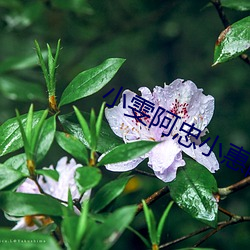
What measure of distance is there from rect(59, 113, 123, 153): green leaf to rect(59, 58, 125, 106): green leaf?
0.13ft

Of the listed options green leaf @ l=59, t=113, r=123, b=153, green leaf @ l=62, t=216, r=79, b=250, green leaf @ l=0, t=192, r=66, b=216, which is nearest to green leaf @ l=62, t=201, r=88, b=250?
green leaf @ l=62, t=216, r=79, b=250

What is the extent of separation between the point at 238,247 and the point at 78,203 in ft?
4.84

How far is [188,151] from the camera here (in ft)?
3.77

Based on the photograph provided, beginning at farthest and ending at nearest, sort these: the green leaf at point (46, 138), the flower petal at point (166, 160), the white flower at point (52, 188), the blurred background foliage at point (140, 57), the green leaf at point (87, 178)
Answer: the blurred background foliage at point (140, 57), the white flower at point (52, 188), the flower petal at point (166, 160), the green leaf at point (46, 138), the green leaf at point (87, 178)

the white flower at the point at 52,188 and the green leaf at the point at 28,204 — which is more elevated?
the green leaf at the point at 28,204

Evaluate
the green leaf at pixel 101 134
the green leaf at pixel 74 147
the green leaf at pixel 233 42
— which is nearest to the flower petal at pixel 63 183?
the green leaf at pixel 101 134

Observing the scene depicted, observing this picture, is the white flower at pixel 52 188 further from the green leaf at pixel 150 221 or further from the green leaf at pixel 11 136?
the green leaf at pixel 150 221

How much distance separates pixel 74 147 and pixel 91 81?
0.19 meters

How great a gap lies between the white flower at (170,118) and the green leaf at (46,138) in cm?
16

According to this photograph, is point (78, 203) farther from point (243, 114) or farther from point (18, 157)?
point (243, 114)

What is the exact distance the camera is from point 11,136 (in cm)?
113

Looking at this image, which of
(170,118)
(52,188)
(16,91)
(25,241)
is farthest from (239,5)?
(16,91)

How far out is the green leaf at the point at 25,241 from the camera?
74 cm

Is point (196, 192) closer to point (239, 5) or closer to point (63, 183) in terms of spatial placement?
point (63, 183)
